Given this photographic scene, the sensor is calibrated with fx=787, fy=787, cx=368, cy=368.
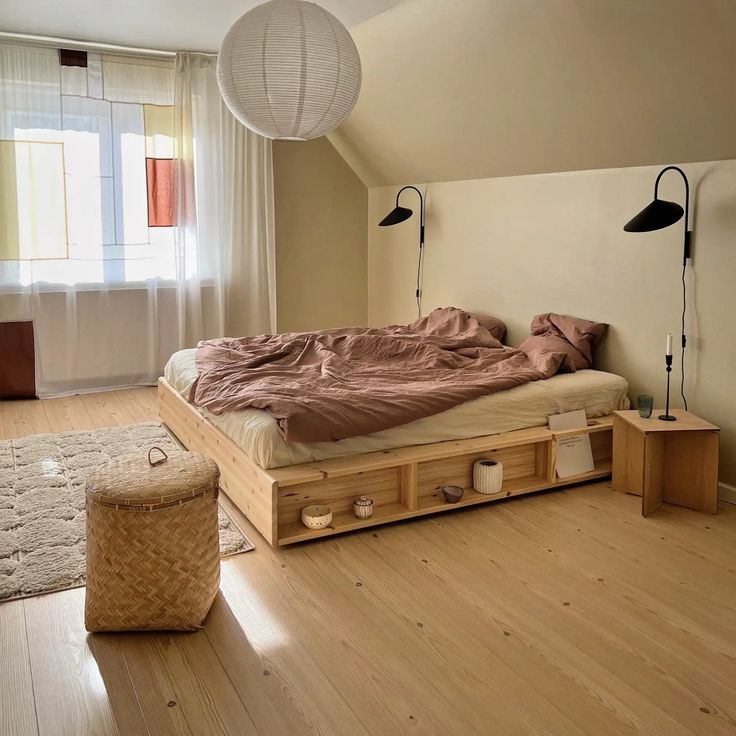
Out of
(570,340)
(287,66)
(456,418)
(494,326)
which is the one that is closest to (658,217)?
(570,340)

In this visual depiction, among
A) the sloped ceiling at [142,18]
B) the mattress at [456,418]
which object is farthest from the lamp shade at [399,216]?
the mattress at [456,418]

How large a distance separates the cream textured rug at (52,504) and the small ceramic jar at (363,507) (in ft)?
1.43

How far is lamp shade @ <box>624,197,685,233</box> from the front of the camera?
330 centimetres

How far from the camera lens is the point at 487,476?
3379 mm

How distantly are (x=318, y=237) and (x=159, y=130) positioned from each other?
1.41 metres

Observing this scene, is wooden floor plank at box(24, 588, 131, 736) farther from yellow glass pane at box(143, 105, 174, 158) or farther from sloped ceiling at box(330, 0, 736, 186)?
yellow glass pane at box(143, 105, 174, 158)

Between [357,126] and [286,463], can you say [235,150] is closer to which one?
[357,126]

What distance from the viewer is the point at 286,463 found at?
302cm

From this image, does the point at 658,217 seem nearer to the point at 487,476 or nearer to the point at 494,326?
the point at 487,476

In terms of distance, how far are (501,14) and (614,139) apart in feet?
2.64

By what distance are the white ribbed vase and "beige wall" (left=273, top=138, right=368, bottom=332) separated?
3031 millimetres

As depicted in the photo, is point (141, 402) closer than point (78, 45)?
No

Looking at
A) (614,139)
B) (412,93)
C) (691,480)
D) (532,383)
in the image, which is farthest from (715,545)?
(412,93)

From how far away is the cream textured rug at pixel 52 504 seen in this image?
2.73 metres
